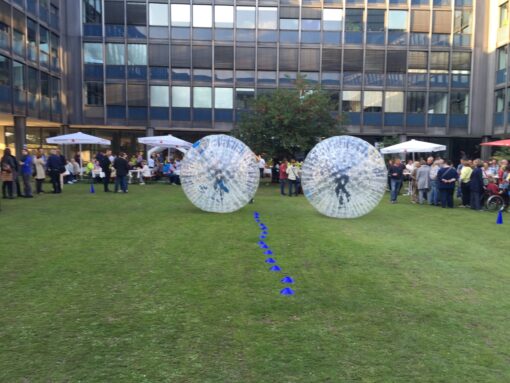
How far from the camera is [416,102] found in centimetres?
3831

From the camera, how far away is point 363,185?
12195 millimetres

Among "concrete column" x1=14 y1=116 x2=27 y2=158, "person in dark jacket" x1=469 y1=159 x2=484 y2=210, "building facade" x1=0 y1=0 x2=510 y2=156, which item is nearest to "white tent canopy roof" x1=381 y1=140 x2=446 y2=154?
"person in dark jacket" x1=469 y1=159 x2=484 y2=210

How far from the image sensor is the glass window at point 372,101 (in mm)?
38031

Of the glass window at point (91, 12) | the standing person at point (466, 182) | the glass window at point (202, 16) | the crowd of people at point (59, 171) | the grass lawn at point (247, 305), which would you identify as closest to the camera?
the grass lawn at point (247, 305)

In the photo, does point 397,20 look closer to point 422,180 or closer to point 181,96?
point 181,96

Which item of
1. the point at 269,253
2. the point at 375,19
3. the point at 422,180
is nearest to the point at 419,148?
the point at 422,180

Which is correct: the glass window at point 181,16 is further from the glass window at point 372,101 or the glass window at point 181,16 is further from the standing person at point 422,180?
the standing person at point 422,180

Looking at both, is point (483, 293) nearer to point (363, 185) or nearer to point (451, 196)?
point (363, 185)

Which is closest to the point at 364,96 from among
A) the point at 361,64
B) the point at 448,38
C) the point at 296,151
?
the point at 361,64

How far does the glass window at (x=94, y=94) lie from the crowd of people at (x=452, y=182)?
90.6ft

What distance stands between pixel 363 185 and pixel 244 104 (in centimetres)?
2635

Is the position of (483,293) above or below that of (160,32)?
below

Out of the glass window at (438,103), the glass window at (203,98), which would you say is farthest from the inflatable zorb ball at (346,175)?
the glass window at (438,103)

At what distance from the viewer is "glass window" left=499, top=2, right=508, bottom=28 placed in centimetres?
3488
